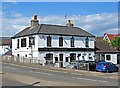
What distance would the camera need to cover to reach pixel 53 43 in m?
53.9

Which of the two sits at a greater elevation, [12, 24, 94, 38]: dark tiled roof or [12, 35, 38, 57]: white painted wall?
[12, 24, 94, 38]: dark tiled roof

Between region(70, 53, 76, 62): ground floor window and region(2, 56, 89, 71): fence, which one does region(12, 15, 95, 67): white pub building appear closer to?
region(70, 53, 76, 62): ground floor window

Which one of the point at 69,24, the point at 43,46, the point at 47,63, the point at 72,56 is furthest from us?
the point at 69,24

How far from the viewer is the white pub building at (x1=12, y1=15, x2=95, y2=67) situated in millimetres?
52594

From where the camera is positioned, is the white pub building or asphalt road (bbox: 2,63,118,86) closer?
asphalt road (bbox: 2,63,118,86)

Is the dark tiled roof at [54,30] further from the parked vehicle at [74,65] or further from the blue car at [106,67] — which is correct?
the blue car at [106,67]

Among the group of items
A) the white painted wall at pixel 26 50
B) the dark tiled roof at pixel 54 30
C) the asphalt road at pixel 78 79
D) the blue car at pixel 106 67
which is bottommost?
the asphalt road at pixel 78 79

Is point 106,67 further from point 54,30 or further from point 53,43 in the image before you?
point 54,30

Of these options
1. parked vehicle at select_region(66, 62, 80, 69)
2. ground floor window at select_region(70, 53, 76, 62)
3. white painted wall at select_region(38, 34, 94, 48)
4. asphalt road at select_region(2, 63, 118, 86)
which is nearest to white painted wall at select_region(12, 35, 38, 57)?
white painted wall at select_region(38, 34, 94, 48)

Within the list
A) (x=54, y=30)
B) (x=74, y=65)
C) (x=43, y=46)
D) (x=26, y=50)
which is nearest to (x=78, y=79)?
(x=74, y=65)

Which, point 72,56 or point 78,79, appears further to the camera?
point 72,56

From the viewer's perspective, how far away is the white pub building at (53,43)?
173 ft

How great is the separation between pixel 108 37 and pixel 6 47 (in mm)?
42297

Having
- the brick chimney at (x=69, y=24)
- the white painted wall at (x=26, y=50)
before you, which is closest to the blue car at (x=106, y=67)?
the white painted wall at (x=26, y=50)
